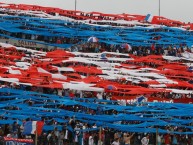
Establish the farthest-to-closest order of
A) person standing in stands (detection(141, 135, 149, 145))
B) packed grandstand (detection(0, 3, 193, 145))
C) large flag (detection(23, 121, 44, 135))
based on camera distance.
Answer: packed grandstand (detection(0, 3, 193, 145)) → person standing in stands (detection(141, 135, 149, 145)) → large flag (detection(23, 121, 44, 135))

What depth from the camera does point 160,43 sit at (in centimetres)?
8081

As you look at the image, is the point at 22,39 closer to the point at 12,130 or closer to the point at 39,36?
the point at 39,36

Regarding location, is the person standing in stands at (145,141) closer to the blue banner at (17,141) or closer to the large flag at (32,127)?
the large flag at (32,127)

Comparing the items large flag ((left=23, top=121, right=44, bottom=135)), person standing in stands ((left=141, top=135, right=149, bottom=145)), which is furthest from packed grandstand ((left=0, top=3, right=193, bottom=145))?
large flag ((left=23, top=121, right=44, bottom=135))

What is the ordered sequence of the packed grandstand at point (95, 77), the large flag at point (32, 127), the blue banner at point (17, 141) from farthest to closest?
the packed grandstand at point (95, 77) → the large flag at point (32, 127) → the blue banner at point (17, 141)

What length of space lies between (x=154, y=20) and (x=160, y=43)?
1246cm

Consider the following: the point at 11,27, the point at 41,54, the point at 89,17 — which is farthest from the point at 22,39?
the point at 89,17

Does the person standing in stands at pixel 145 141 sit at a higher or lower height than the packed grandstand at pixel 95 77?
lower

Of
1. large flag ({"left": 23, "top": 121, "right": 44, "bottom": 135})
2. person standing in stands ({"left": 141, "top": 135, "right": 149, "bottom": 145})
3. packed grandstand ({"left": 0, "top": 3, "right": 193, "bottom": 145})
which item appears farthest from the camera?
packed grandstand ({"left": 0, "top": 3, "right": 193, "bottom": 145})

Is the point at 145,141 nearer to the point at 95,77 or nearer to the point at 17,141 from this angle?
the point at 17,141

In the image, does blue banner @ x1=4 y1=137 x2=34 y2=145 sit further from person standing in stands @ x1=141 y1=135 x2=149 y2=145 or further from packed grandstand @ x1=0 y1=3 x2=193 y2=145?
person standing in stands @ x1=141 y1=135 x2=149 y2=145

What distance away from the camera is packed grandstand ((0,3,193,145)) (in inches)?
1837

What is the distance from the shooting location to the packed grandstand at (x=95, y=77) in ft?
153

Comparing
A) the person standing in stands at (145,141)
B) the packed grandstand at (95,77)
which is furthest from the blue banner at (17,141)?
the person standing in stands at (145,141)
